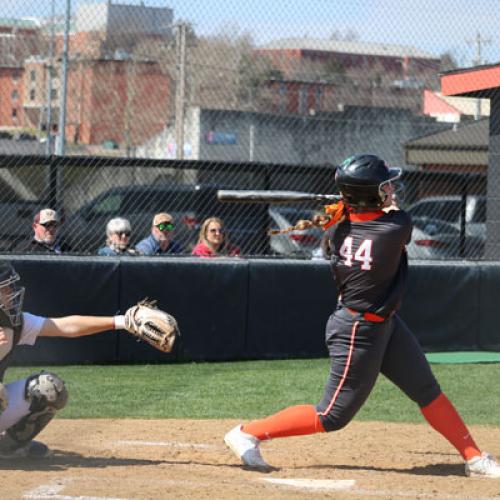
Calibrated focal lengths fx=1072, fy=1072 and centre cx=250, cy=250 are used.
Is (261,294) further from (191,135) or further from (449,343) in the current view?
(191,135)

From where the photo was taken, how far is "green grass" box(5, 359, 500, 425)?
7.59 meters

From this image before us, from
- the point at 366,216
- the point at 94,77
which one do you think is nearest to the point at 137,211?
the point at 94,77

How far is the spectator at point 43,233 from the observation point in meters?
9.45

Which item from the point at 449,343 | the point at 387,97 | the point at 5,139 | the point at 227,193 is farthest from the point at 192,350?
the point at 387,97

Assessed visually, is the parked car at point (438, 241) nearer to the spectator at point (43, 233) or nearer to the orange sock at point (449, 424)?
the spectator at point (43, 233)

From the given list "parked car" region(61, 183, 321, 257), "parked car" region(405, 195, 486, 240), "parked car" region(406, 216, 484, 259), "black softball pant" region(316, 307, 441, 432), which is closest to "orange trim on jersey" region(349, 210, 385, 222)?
"black softball pant" region(316, 307, 441, 432)

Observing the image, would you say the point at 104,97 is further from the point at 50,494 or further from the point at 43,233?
the point at 50,494

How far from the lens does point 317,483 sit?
5.31 metres

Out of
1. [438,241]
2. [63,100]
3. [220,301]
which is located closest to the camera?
[220,301]

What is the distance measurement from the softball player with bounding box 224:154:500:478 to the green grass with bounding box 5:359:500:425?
6.45 feet

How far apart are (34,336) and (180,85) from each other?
812 cm

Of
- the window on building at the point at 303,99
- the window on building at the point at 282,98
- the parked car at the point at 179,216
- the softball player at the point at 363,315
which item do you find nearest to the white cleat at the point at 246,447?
the softball player at the point at 363,315

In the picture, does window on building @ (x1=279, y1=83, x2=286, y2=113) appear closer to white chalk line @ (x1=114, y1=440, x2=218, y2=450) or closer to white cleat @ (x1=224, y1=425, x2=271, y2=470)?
white chalk line @ (x1=114, y1=440, x2=218, y2=450)

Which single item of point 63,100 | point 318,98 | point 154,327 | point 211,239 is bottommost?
point 211,239
